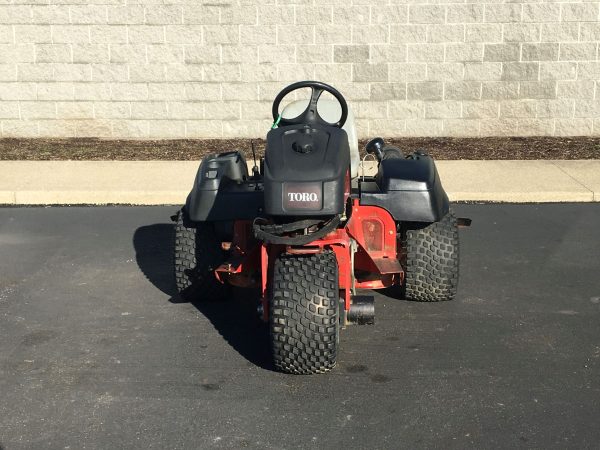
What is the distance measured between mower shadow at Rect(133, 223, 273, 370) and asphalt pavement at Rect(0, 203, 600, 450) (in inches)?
0.6

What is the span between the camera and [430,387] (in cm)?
484

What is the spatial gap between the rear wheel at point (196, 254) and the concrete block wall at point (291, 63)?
17.3 ft

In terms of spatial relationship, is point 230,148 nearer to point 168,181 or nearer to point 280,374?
point 168,181

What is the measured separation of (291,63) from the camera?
35.7 ft

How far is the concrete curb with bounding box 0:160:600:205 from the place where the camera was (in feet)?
29.1

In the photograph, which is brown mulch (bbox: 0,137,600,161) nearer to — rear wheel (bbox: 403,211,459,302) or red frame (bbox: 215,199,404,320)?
rear wheel (bbox: 403,211,459,302)

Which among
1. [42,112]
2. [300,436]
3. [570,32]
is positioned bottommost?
[300,436]

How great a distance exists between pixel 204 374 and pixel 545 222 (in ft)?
13.5

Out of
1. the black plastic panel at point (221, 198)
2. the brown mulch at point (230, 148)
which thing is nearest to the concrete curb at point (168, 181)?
the brown mulch at point (230, 148)

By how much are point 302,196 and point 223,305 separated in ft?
5.44

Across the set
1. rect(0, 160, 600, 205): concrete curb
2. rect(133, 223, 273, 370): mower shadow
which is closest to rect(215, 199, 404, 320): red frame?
rect(133, 223, 273, 370): mower shadow

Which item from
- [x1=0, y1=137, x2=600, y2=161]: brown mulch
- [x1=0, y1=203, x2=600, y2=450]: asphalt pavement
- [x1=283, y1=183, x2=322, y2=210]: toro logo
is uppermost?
[x1=283, y1=183, x2=322, y2=210]: toro logo

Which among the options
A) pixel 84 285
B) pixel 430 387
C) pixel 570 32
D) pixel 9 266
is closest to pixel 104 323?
pixel 84 285

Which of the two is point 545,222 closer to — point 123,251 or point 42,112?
point 123,251
